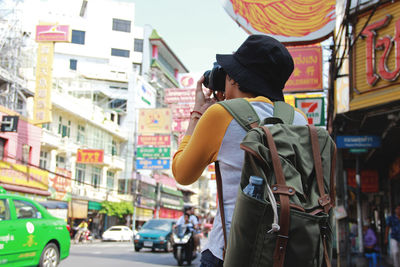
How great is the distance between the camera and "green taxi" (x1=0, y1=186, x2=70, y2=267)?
7.49 metres

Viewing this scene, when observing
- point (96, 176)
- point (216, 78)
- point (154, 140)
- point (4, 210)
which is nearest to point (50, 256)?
point (4, 210)

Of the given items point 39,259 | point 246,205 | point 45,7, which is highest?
point 45,7

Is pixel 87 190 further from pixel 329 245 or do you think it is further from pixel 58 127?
pixel 329 245

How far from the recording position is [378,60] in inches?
391

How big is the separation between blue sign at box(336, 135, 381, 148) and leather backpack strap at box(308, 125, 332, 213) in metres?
10.4

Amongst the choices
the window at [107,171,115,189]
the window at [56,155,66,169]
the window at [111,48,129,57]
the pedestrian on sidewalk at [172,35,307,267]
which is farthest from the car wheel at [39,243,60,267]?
the window at [111,48,129,57]

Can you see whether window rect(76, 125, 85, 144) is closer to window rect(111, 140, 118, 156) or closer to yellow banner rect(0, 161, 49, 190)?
window rect(111, 140, 118, 156)

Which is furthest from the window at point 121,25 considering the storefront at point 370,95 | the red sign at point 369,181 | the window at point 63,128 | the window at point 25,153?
the storefront at point 370,95

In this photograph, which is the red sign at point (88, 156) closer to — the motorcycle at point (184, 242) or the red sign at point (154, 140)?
the red sign at point (154, 140)

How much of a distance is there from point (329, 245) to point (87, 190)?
35094mm

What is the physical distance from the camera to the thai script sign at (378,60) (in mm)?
9484

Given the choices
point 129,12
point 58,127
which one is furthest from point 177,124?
point 129,12

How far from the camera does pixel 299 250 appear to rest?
135 centimetres

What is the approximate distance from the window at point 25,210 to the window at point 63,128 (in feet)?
84.8
